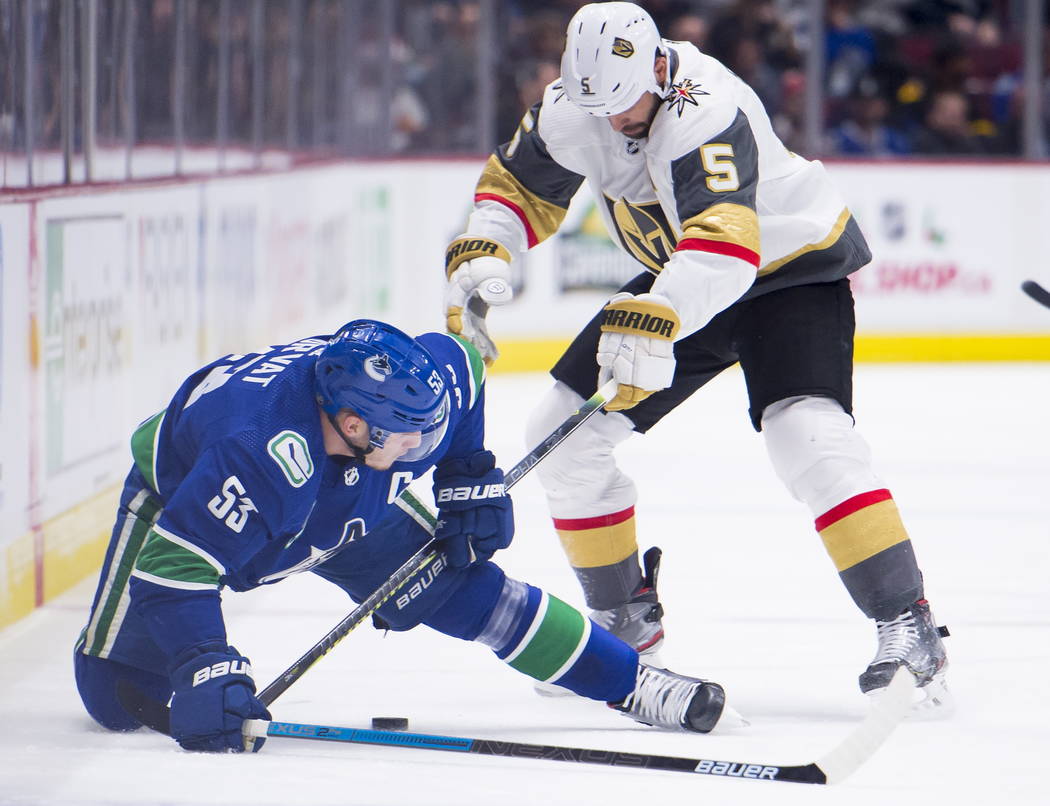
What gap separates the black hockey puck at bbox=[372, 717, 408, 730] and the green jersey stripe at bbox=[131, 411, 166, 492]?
481 mm

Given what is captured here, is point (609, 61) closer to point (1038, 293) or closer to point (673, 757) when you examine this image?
point (673, 757)

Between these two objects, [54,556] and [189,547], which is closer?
[189,547]

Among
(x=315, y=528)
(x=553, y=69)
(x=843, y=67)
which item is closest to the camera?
(x=315, y=528)

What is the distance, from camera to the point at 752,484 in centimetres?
511

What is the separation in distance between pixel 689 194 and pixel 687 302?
0.61ft

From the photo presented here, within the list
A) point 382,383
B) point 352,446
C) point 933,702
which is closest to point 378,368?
point 382,383

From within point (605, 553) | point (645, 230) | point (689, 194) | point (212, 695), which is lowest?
point (605, 553)

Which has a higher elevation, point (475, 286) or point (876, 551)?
point (475, 286)

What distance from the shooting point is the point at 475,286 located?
3066mm

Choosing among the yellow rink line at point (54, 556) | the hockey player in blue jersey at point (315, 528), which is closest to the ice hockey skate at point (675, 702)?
the hockey player in blue jersey at point (315, 528)

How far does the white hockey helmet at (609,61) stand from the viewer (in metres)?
2.72

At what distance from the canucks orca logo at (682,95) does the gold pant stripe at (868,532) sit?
717 mm

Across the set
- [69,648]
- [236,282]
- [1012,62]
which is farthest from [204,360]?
[1012,62]

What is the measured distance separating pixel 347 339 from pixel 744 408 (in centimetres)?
457
